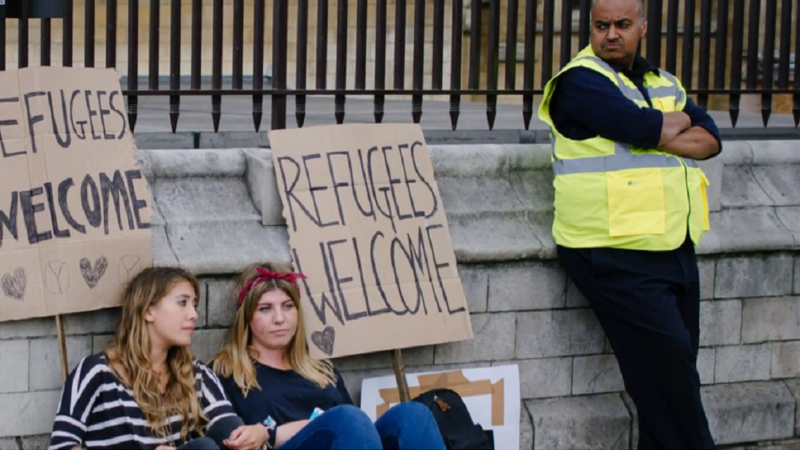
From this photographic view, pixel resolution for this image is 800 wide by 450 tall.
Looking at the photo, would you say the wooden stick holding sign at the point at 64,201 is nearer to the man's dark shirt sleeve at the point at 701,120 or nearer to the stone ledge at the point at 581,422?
the stone ledge at the point at 581,422

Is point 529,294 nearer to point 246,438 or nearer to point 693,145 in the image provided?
point 693,145

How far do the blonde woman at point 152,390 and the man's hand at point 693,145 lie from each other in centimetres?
200

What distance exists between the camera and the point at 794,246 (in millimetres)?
6406

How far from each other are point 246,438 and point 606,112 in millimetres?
1898

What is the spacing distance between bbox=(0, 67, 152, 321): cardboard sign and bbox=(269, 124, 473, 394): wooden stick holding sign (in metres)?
0.66

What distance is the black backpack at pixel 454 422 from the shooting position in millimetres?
5301

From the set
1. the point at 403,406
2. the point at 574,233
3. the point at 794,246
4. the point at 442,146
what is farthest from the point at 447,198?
the point at 794,246

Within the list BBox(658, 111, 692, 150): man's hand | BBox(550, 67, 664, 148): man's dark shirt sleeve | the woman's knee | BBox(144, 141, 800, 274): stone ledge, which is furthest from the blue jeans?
BBox(658, 111, 692, 150): man's hand

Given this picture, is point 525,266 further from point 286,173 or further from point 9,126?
point 9,126

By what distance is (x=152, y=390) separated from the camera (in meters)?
4.75

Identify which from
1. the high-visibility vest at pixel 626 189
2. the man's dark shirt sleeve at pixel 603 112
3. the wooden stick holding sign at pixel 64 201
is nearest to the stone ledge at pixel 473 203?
the wooden stick holding sign at pixel 64 201

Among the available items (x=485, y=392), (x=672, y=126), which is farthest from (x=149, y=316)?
(x=672, y=126)

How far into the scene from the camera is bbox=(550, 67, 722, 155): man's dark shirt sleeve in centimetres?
535

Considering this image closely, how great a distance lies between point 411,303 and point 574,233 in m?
0.75
